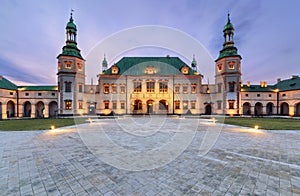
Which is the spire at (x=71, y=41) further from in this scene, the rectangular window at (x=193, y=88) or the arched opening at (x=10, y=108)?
the rectangular window at (x=193, y=88)

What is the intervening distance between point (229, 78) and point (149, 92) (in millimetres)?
19316

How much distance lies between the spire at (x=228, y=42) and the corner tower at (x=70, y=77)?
34641 millimetres

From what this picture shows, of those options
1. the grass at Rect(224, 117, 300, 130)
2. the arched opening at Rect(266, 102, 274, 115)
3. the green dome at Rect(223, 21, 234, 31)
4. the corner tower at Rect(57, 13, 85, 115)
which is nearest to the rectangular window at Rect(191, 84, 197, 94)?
the grass at Rect(224, 117, 300, 130)

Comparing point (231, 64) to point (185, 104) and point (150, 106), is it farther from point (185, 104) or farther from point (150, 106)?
point (150, 106)

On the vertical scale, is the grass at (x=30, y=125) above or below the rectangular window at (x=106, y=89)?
below

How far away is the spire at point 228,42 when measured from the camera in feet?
103

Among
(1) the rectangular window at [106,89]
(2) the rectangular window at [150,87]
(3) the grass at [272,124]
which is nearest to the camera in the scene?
(3) the grass at [272,124]

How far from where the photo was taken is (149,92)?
3212 cm

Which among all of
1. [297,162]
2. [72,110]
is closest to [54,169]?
[297,162]

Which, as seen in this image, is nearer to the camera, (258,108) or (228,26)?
(228,26)

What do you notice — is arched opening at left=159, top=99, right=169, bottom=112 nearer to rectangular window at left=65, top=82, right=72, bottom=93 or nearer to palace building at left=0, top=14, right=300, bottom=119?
palace building at left=0, top=14, right=300, bottom=119

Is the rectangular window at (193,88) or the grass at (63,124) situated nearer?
the grass at (63,124)

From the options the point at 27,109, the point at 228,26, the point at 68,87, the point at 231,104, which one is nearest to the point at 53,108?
the point at 27,109

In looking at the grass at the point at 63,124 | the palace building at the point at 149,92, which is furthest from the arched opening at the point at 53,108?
the grass at the point at 63,124
